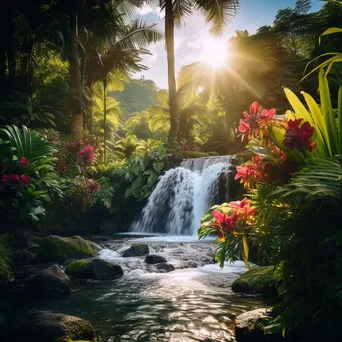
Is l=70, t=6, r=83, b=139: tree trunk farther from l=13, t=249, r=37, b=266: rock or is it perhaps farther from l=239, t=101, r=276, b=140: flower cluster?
l=239, t=101, r=276, b=140: flower cluster

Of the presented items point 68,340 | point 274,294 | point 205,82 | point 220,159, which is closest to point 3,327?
point 68,340

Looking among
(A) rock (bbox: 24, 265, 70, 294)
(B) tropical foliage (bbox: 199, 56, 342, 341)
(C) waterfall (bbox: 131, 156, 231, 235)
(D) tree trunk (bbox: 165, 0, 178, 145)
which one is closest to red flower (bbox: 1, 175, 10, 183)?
(A) rock (bbox: 24, 265, 70, 294)

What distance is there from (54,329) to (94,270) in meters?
3.04

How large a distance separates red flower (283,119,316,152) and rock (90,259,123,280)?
16.2 feet

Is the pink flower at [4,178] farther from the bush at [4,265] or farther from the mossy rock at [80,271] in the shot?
the mossy rock at [80,271]

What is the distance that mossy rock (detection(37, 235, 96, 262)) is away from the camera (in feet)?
24.0

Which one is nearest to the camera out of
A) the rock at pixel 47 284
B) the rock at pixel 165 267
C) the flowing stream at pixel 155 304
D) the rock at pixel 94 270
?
the flowing stream at pixel 155 304

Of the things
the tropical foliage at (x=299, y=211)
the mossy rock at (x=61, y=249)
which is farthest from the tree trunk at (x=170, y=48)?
the tropical foliage at (x=299, y=211)

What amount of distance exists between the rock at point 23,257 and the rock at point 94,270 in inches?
56.4

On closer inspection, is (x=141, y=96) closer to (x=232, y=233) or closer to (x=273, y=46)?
(x=273, y=46)

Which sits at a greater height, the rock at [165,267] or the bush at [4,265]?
the bush at [4,265]

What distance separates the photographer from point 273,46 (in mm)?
21406

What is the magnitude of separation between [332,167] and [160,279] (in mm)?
4757

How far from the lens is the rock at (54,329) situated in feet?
10.1
